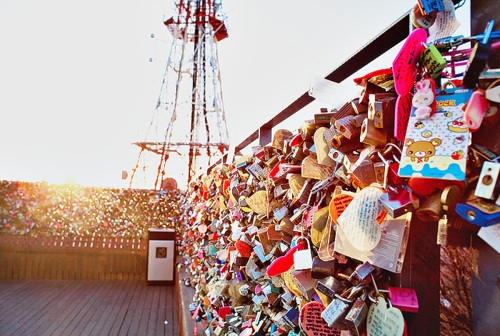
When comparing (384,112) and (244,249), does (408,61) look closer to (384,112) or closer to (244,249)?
(384,112)

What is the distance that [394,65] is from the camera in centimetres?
64

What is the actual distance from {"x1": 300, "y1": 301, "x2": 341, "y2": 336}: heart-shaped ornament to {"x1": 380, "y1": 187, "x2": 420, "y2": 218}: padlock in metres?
0.43

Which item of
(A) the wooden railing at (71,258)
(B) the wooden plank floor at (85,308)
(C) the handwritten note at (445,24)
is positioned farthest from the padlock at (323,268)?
(A) the wooden railing at (71,258)

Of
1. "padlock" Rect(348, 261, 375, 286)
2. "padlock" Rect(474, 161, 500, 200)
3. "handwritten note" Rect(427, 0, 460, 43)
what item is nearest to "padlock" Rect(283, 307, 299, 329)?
"padlock" Rect(348, 261, 375, 286)

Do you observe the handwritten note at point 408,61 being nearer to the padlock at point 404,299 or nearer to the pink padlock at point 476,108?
the pink padlock at point 476,108

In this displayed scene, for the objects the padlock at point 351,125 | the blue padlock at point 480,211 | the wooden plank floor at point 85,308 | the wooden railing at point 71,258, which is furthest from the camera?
the wooden railing at point 71,258

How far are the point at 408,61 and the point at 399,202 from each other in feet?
0.90

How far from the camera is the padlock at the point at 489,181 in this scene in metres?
0.47

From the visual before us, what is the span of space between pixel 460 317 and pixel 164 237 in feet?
18.3

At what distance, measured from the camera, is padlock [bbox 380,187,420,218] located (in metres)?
0.61

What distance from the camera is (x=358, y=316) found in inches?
27.9

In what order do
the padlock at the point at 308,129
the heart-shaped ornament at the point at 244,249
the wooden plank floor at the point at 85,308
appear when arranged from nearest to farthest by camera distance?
the padlock at the point at 308,129 → the heart-shaped ornament at the point at 244,249 → the wooden plank floor at the point at 85,308

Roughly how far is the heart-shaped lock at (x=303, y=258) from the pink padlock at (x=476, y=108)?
24.4 inches

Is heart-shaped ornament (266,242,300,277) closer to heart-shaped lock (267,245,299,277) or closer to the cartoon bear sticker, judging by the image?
heart-shaped lock (267,245,299,277)
